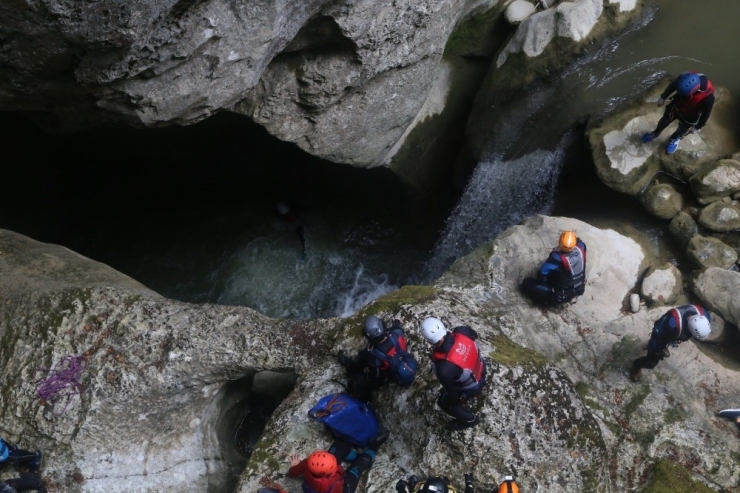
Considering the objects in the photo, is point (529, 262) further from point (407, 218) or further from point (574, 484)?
point (407, 218)

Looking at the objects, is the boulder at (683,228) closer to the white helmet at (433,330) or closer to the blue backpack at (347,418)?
the white helmet at (433,330)

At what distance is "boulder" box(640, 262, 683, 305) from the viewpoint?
898cm

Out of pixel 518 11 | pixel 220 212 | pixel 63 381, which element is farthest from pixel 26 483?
pixel 518 11

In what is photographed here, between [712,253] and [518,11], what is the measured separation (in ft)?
21.3

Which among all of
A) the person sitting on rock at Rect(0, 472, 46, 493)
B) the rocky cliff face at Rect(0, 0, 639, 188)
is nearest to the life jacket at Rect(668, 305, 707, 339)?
the rocky cliff face at Rect(0, 0, 639, 188)

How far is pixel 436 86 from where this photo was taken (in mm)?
12648

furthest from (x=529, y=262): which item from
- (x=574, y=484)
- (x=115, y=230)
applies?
(x=115, y=230)

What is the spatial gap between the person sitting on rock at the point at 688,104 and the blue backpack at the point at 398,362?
620 centimetres

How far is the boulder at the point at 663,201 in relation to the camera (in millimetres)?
9539

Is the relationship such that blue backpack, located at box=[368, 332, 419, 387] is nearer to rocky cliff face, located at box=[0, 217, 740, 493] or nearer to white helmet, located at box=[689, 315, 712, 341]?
rocky cliff face, located at box=[0, 217, 740, 493]

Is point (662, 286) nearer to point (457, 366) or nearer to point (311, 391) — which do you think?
point (457, 366)

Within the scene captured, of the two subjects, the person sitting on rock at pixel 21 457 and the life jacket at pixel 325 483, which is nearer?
the life jacket at pixel 325 483

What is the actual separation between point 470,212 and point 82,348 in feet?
27.8

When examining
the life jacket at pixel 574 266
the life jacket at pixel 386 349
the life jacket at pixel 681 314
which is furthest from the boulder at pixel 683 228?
the life jacket at pixel 386 349
